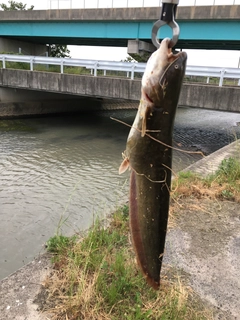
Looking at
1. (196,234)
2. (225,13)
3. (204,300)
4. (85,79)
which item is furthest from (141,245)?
(225,13)

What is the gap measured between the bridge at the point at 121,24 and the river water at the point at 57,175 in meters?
5.99

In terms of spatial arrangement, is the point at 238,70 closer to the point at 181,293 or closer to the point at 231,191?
the point at 231,191

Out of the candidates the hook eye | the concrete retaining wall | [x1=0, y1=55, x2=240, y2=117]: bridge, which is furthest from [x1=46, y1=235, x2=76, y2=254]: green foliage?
the concrete retaining wall

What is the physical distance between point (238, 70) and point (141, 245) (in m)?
11.0

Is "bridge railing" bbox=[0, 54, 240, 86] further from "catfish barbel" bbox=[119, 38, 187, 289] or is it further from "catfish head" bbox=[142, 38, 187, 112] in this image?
"catfish head" bbox=[142, 38, 187, 112]

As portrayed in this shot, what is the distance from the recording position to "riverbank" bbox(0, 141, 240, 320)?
Answer: 2.78m

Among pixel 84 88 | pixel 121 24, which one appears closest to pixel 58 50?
pixel 121 24

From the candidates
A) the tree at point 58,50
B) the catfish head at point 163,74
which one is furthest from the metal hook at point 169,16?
the tree at point 58,50

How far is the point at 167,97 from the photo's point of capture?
67.1 inches

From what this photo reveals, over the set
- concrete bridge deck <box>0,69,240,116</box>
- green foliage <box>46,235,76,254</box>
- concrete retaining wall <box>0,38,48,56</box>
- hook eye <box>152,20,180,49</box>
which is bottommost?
green foliage <box>46,235,76,254</box>

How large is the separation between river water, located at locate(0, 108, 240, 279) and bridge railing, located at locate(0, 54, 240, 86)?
3.04 meters

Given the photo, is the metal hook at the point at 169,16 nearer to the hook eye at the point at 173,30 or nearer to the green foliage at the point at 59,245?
the hook eye at the point at 173,30

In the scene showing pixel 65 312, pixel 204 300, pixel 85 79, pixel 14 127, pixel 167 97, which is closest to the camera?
pixel 167 97

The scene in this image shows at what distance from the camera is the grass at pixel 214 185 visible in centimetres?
534
